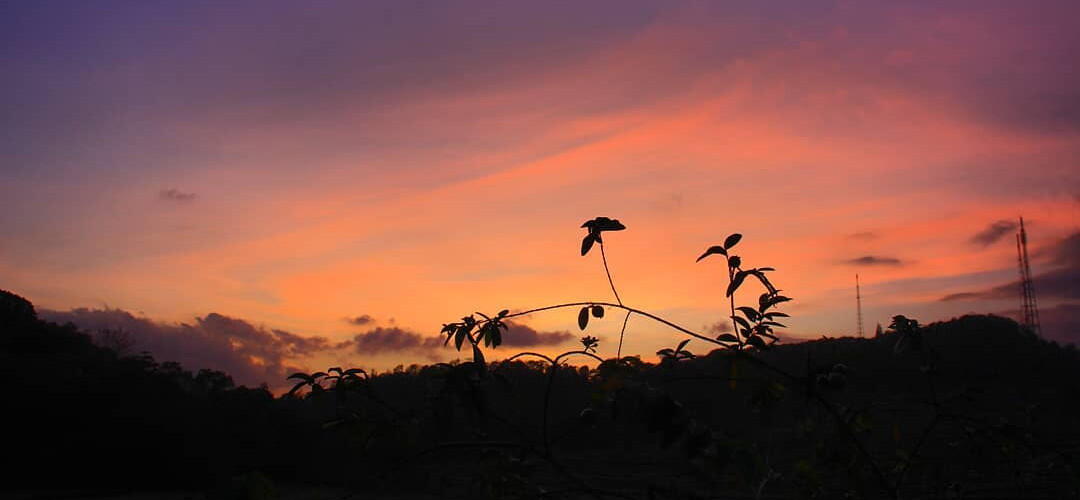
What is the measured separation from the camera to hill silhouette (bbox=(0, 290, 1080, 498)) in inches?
75.5

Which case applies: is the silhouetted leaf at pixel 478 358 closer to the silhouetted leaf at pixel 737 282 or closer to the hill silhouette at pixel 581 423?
the hill silhouette at pixel 581 423

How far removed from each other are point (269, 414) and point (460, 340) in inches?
319

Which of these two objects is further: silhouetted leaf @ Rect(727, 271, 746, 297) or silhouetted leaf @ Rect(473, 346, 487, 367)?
silhouetted leaf @ Rect(727, 271, 746, 297)

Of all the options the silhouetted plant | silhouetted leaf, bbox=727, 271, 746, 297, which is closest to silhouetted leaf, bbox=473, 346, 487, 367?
the silhouetted plant

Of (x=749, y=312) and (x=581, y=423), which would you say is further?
(x=749, y=312)

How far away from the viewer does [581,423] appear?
2.00m

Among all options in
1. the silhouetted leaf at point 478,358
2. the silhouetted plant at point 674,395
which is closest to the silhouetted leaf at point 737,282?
the silhouetted plant at point 674,395

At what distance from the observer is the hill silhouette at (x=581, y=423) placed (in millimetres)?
1918

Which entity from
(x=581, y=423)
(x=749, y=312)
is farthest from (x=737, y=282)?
(x=581, y=423)

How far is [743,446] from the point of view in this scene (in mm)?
1791

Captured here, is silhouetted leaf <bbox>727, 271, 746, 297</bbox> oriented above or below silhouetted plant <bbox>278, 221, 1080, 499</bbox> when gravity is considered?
above

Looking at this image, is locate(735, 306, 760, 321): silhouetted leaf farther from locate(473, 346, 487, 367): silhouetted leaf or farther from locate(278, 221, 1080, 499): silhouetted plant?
locate(473, 346, 487, 367): silhouetted leaf

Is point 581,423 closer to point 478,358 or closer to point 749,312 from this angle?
point 478,358

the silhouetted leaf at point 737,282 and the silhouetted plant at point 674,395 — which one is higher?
the silhouetted leaf at point 737,282
